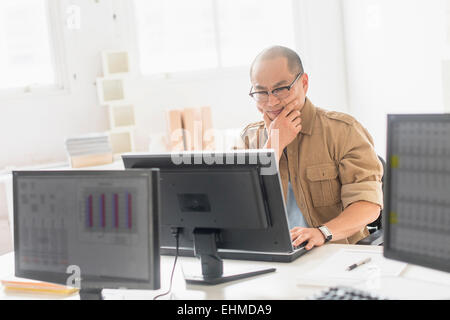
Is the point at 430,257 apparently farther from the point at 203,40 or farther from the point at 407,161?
the point at 203,40

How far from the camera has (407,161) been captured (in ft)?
4.31

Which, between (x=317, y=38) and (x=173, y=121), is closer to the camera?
(x=173, y=121)

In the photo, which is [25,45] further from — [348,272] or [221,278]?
[348,272]

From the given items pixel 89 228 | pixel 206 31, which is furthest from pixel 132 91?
pixel 89 228

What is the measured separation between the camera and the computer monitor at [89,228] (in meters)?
1.46

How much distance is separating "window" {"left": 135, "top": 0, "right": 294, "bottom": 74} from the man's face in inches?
85.2

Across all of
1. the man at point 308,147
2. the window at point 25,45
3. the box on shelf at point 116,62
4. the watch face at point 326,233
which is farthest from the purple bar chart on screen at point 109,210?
the window at point 25,45

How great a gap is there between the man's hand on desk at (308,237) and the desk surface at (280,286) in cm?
3

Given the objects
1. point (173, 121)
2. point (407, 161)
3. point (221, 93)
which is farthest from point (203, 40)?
point (407, 161)

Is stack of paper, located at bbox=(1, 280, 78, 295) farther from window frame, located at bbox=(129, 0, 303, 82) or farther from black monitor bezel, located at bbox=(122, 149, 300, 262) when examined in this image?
window frame, located at bbox=(129, 0, 303, 82)

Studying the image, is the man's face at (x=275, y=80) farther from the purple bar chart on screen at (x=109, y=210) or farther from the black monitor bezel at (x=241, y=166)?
the purple bar chart on screen at (x=109, y=210)

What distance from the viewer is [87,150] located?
3.88 m

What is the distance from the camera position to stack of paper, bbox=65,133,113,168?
386cm
